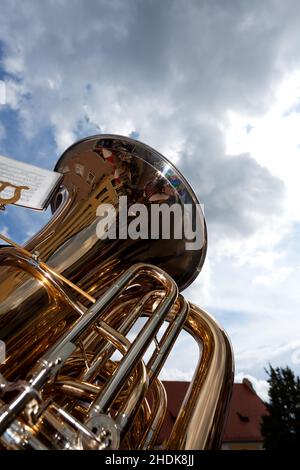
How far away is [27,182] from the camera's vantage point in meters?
1.57

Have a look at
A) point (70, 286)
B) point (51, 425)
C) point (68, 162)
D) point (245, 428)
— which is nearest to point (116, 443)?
point (51, 425)

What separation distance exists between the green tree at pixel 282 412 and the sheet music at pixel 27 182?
16.7 m

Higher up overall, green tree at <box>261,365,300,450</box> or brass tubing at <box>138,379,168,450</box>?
green tree at <box>261,365,300,450</box>

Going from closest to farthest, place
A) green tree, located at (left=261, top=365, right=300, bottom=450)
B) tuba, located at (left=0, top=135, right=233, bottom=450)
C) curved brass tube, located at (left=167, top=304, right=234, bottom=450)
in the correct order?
tuba, located at (left=0, top=135, right=233, bottom=450) → curved brass tube, located at (left=167, top=304, right=234, bottom=450) → green tree, located at (left=261, top=365, right=300, bottom=450)

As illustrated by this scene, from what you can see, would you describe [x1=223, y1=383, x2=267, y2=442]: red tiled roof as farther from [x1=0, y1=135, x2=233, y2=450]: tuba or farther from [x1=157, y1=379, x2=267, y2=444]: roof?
[x1=0, y1=135, x2=233, y2=450]: tuba

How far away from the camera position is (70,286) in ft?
5.51

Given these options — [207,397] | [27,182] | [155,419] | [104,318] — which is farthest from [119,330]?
[27,182]

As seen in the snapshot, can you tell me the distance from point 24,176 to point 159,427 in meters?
1.38

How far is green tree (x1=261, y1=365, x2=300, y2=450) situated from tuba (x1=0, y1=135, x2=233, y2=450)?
15.8 metres

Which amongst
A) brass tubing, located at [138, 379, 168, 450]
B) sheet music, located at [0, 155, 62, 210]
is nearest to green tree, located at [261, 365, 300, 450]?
brass tubing, located at [138, 379, 168, 450]

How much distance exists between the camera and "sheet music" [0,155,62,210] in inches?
59.6

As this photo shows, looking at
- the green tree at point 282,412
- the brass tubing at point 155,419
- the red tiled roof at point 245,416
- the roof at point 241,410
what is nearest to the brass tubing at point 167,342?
the brass tubing at point 155,419

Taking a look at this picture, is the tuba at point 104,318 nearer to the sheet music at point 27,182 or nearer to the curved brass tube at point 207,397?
the curved brass tube at point 207,397

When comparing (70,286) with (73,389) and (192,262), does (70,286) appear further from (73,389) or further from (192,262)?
(192,262)
